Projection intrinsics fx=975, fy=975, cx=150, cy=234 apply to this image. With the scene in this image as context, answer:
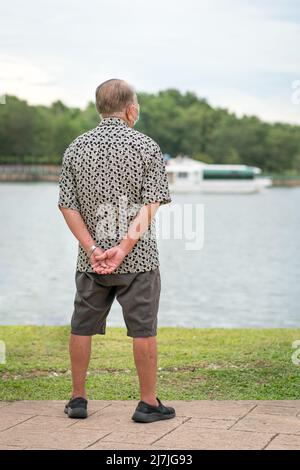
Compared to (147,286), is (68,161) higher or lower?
higher

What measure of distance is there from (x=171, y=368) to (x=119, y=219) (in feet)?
6.77

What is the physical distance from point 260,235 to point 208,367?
49.8 metres

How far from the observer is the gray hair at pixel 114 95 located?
4.55 m

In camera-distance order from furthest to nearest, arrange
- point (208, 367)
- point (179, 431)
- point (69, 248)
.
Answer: point (69, 248)
point (208, 367)
point (179, 431)

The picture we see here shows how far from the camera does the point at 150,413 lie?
457cm

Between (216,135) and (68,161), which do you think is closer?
(68,161)

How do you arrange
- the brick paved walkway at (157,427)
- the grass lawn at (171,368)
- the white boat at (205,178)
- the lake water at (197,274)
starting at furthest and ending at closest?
the white boat at (205,178)
the lake water at (197,274)
the grass lawn at (171,368)
the brick paved walkway at (157,427)

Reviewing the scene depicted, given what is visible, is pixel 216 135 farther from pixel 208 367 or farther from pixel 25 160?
pixel 208 367

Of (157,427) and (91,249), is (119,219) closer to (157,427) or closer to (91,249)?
(91,249)

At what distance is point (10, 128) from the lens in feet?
399

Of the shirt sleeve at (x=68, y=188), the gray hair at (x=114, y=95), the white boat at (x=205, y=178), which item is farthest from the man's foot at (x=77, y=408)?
the white boat at (x=205, y=178)

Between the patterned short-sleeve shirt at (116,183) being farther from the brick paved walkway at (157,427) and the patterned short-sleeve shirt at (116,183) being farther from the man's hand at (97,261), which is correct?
the brick paved walkway at (157,427)

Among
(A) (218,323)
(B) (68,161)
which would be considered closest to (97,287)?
(B) (68,161)

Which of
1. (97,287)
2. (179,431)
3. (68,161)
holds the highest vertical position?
(68,161)
